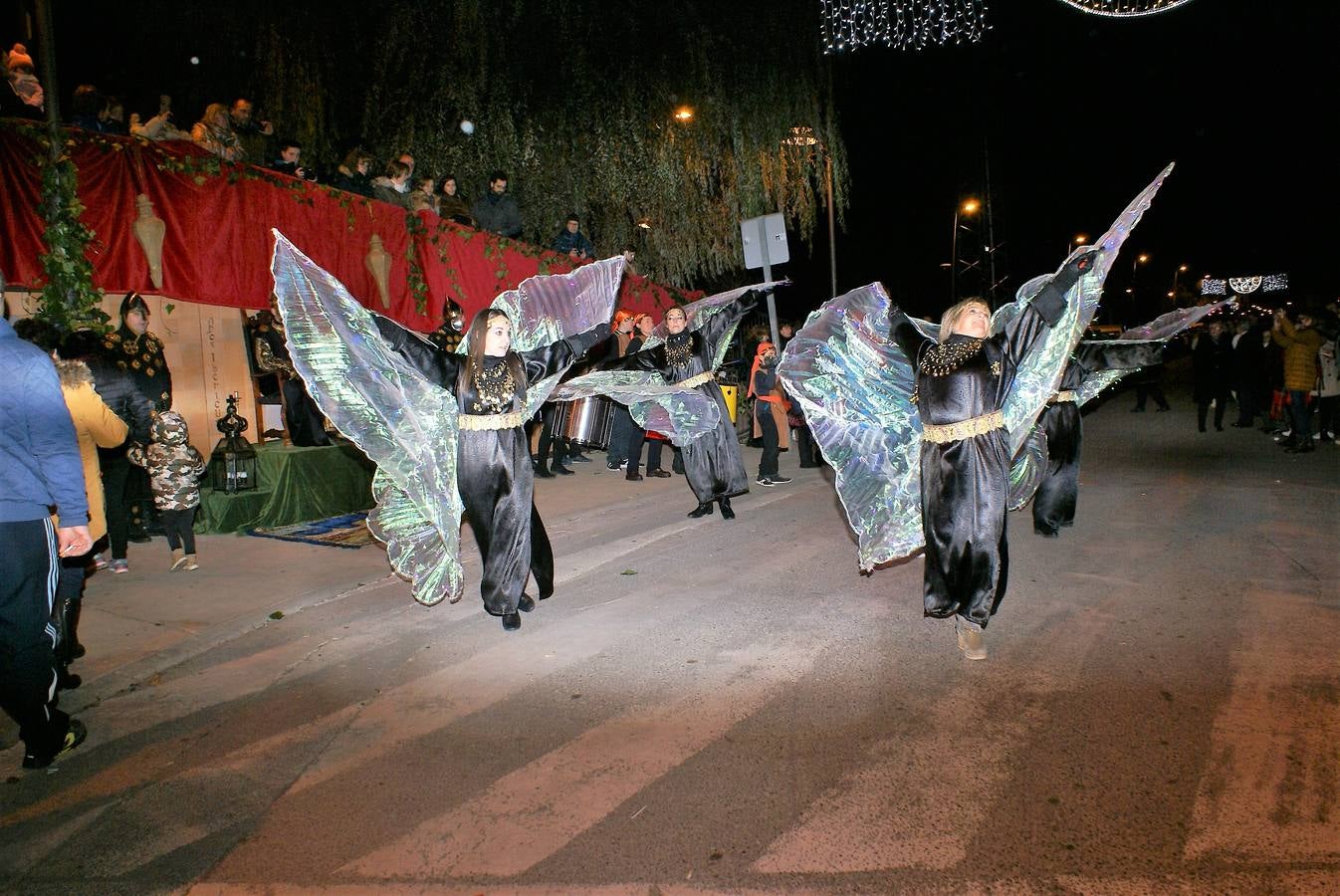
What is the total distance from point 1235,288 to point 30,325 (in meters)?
99.0

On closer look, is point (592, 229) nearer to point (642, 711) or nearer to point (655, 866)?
point (642, 711)

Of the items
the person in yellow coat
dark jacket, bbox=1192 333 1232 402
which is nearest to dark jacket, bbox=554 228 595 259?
the person in yellow coat

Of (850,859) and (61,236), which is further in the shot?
(61,236)

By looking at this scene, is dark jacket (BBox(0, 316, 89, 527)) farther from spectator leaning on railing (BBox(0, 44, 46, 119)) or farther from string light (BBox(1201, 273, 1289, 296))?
string light (BBox(1201, 273, 1289, 296))

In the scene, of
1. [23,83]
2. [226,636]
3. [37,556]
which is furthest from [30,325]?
[23,83]

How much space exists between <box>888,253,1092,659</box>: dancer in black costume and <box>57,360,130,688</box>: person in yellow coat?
14.6ft

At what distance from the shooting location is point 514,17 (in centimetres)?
1277

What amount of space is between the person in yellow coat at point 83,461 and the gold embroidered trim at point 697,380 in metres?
4.78

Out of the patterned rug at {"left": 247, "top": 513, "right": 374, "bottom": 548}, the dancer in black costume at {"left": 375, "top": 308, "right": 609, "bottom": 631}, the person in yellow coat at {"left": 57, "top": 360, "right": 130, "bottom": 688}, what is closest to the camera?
the person in yellow coat at {"left": 57, "top": 360, "right": 130, "bottom": 688}

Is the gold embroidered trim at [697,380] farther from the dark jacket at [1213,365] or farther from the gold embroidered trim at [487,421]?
the dark jacket at [1213,365]

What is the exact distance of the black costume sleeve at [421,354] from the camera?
16.9ft

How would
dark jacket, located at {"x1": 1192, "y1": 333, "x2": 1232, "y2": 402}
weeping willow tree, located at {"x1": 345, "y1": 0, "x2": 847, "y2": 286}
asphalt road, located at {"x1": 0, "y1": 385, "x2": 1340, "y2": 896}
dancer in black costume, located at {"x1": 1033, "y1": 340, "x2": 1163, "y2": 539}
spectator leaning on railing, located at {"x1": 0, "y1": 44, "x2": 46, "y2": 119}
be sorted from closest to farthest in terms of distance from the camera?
asphalt road, located at {"x1": 0, "y1": 385, "x2": 1340, "y2": 896} → dancer in black costume, located at {"x1": 1033, "y1": 340, "x2": 1163, "y2": 539} → spectator leaning on railing, located at {"x1": 0, "y1": 44, "x2": 46, "y2": 119} → weeping willow tree, located at {"x1": 345, "y1": 0, "x2": 847, "y2": 286} → dark jacket, located at {"x1": 1192, "y1": 333, "x2": 1232, "y2": 402}

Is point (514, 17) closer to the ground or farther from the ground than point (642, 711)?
farther from the ground

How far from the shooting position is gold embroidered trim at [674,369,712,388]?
28.2ft
